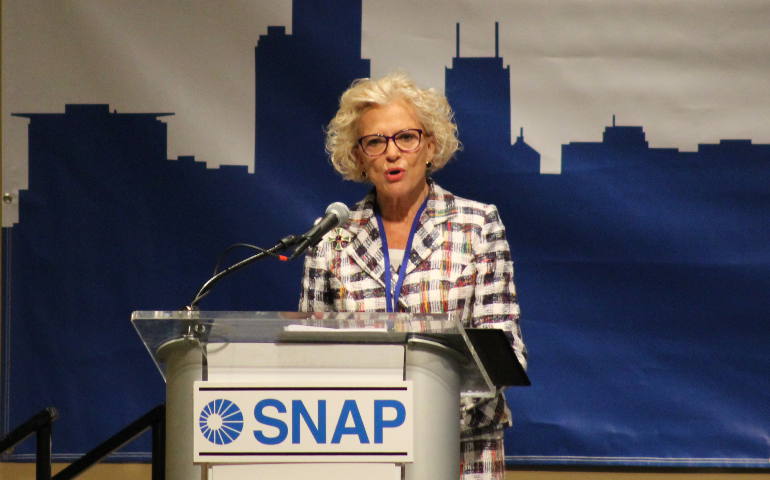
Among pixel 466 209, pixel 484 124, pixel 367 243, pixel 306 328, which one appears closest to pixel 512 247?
pixel 484 124

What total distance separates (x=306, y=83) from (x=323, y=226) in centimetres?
170

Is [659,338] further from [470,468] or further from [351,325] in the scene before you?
[351,325]

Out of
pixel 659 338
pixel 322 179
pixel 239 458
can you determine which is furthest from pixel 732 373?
pixel 239 458

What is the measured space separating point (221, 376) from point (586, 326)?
1.94m

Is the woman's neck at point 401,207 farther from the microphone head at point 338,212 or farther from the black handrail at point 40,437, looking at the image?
the black handrail at point 40,437

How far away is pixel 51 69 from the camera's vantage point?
3.63 metres

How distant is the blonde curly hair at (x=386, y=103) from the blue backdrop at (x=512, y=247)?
0.75 m

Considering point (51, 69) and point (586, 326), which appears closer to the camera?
point (586, 326)

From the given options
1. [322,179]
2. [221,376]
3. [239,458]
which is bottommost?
[239,458]

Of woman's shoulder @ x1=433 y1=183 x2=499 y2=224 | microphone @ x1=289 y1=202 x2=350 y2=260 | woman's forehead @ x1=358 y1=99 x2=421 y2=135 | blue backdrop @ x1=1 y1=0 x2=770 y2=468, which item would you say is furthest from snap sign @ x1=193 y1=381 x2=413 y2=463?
blue backdrop @ x1=1 y1=0 x2=770 y2=468

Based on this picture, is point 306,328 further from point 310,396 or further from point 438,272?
point 438,272

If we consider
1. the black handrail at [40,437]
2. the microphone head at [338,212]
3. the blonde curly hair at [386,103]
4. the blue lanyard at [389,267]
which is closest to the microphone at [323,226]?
the microphone head at [338,212]

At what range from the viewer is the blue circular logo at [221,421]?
5.34ft

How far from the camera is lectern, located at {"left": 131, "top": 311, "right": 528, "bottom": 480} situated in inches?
63.7
